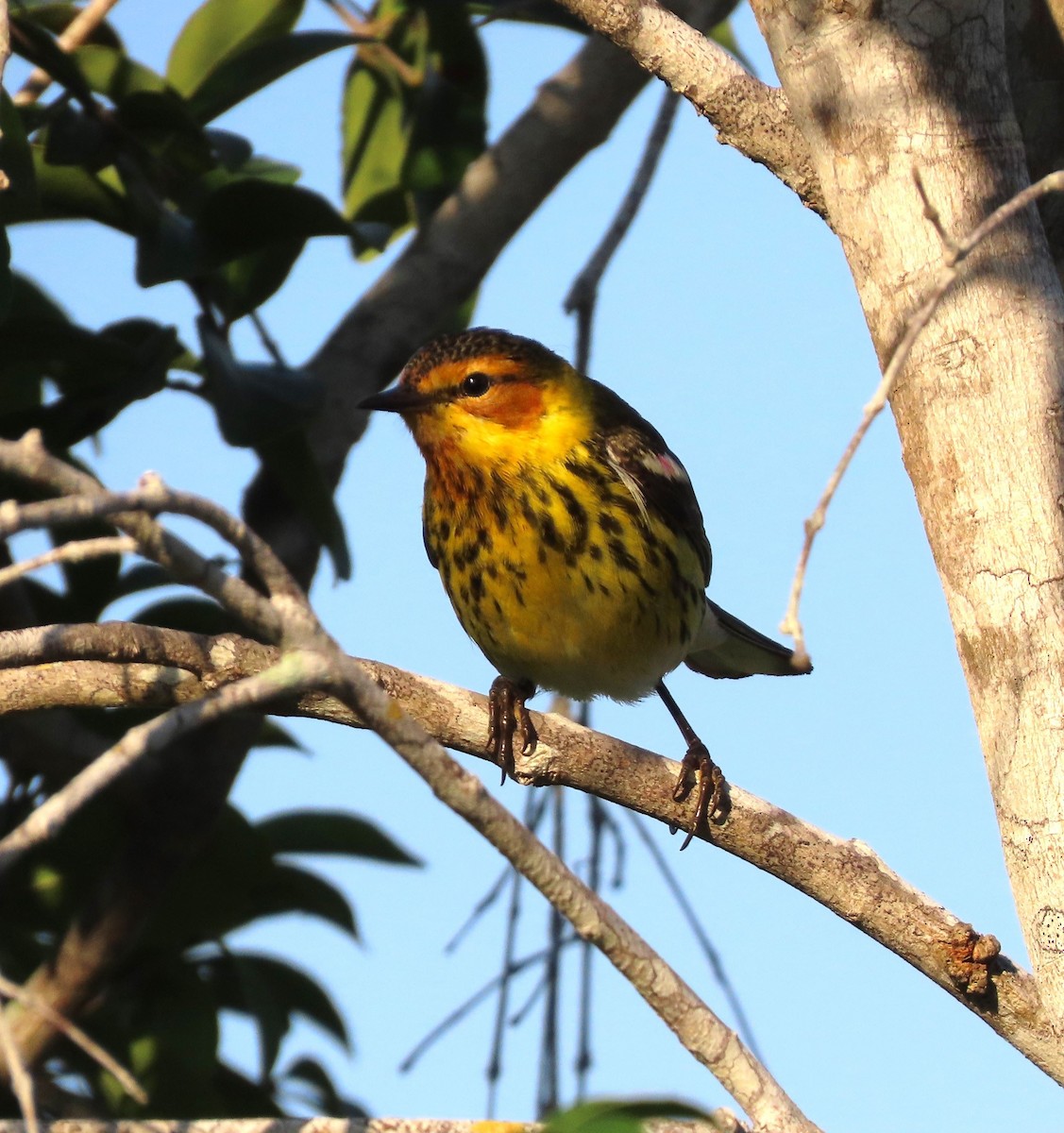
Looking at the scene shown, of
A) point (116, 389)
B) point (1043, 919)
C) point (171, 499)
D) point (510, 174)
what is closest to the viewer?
point (171, 499)

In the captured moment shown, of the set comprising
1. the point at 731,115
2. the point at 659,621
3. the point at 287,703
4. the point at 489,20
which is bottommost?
the point at 287,703

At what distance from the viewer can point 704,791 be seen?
10.4ft

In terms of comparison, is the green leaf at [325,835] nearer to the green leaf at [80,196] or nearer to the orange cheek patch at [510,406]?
the orange cheek patch at [510,406]

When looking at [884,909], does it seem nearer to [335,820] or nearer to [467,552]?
[467,552]

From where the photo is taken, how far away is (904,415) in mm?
2662

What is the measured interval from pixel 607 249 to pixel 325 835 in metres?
2.00

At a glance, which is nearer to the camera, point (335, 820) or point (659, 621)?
point (659, 621)

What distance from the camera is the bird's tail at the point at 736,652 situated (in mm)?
5223

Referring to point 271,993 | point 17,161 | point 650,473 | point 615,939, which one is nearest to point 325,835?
point 271,993

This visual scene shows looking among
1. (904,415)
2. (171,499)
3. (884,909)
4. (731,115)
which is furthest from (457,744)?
(171,499)

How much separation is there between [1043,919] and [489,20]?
11.7 ft

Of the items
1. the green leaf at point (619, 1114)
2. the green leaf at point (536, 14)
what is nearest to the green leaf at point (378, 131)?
the green leaf at point (536, 14)

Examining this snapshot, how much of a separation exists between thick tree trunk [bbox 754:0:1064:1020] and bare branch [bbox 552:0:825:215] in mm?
197

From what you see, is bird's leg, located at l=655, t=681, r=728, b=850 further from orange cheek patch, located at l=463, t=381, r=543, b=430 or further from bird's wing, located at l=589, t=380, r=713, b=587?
orange cheek patch, located at l=463, t=381, r=543, b=430
